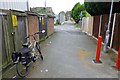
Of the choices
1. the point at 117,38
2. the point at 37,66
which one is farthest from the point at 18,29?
the point at 117,38

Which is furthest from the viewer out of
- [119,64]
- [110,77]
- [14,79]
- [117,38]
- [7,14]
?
[117,38]

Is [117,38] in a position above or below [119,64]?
above

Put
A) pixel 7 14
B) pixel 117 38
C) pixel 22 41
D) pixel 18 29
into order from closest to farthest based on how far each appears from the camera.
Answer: pixel 7 14, pixel 18 29, pixel 22 41, pixel 117 38

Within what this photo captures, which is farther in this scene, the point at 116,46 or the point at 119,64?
the point at 116,46

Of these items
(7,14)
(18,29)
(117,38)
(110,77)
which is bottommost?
(110,77)

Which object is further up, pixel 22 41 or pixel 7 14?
pixel 7 14

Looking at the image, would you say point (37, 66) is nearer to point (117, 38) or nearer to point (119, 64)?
point (119, 64)

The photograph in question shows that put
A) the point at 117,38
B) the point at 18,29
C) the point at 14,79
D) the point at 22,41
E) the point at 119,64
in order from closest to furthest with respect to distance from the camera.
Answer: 1. the point at 14,79
2. the point at 119,64
3. the point at 18,29
4. the point at 22,41
5. the point at 117,38

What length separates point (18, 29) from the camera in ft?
21.9

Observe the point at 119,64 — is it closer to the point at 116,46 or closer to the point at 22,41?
the point at 116,46

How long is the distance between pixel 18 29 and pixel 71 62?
2.58m

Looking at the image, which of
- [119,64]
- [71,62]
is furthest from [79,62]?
[119,64]

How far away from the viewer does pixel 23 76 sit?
16.4 feet

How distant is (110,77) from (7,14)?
4046mm
